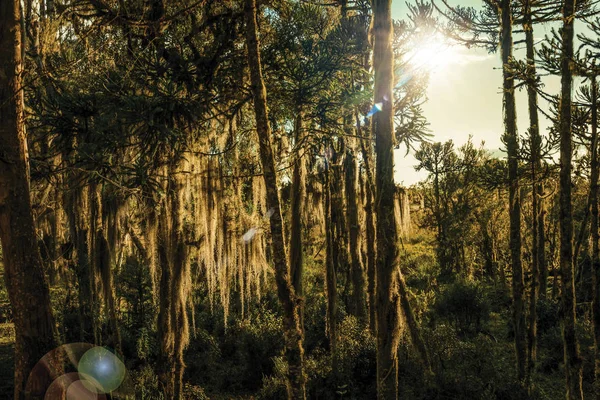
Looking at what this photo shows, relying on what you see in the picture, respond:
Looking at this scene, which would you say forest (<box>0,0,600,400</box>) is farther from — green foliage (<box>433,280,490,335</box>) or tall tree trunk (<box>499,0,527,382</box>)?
green foliage (<box>433,280,490,335</box>)

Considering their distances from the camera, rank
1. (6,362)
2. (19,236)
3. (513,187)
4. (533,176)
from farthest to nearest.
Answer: (6,362), (533,176), (513,187), (19,236)

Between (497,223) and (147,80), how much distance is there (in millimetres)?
20914

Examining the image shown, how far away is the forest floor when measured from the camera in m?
9.30

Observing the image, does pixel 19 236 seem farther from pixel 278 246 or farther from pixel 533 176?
pixel 533 176

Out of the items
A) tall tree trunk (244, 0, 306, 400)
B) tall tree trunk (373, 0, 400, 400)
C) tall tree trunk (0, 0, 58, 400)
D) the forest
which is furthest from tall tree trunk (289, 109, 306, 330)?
tall tree trunk (0, 0, 58, 400)

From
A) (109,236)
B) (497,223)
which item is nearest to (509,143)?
(109,236)

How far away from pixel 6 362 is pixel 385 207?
1170 centimetres

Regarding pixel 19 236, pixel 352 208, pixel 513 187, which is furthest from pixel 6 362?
pixel 513 187

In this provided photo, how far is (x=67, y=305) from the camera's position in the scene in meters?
14.0

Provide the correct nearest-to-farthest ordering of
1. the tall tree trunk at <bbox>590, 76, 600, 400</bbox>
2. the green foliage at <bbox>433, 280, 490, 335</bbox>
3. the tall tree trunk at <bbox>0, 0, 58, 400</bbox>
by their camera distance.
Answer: the tall tree trunk at <bbox>0, 0, 58, 400</bbox> → the tall tree trunk at <bbox>590, 76, 600, 400</bbox> → the green foliage at <bbox>433, 280, 490, 335</bbox>

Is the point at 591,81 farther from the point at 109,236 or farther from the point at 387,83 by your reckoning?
the point at 109,236

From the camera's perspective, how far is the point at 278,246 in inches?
198

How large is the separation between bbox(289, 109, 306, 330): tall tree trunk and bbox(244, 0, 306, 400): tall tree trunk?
1.47m

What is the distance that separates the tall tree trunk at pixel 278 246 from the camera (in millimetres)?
4953
